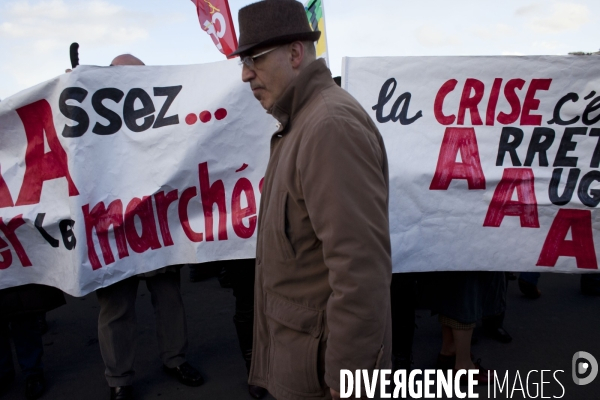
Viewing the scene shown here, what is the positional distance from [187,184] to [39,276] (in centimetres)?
101

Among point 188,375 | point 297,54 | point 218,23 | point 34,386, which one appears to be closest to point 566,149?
point 297,54

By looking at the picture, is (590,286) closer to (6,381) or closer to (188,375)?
(188,375)

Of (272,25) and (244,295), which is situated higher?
(272,25)

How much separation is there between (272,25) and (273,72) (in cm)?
14

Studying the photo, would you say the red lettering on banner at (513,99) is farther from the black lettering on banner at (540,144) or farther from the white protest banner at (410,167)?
the black lettering on banner at (540,144)

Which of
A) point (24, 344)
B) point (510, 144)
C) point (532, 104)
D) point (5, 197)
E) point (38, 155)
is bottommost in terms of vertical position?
point (24, 344)

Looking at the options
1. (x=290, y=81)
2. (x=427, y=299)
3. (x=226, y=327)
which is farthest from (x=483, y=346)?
(x=290, y=81)

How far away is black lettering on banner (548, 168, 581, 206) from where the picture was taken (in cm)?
286

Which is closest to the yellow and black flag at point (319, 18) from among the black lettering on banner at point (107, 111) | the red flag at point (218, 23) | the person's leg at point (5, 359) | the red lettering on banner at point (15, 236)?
the red flag at point (218, 23)

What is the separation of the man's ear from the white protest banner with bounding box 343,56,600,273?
1364mm

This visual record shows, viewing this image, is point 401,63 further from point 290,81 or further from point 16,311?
point 16,311

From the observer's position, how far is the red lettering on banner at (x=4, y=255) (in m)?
2.91

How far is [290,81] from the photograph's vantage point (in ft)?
5.23

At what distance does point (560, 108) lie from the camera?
2.88 m
